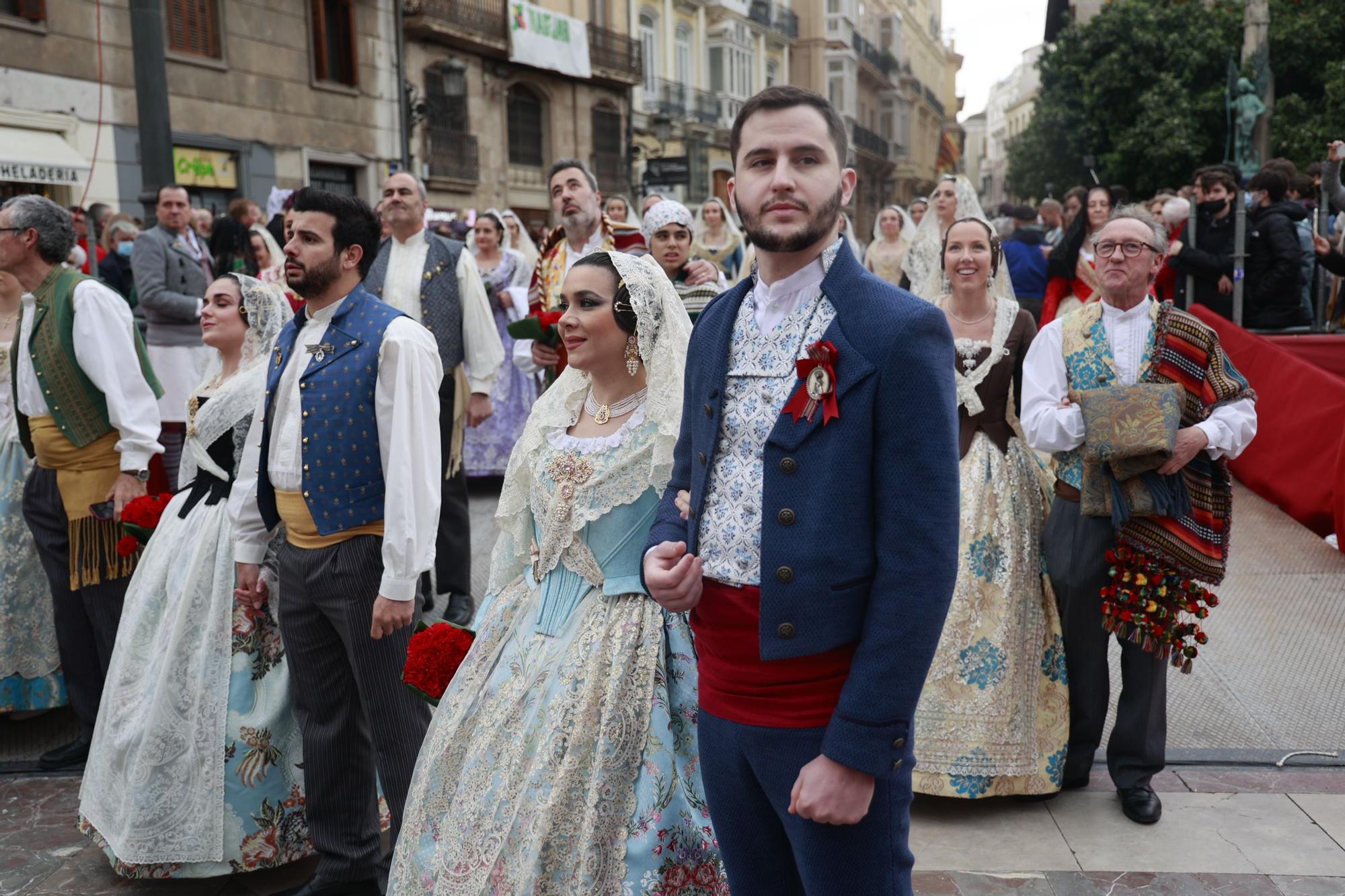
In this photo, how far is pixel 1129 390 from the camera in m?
3.61

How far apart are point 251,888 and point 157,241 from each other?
4.65m

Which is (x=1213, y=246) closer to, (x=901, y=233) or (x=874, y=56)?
(x=901, y=233)

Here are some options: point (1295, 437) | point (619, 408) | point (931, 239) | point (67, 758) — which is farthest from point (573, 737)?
point (1295, 437)

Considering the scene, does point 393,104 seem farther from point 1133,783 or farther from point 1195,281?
point 1133,783

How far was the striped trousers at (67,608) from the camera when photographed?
4492mm

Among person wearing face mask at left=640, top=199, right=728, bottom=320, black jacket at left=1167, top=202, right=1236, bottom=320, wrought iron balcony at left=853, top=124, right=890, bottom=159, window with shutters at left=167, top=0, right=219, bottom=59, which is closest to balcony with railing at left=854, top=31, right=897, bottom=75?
wrought iron balcony at left=853, top=124, right=890, bottom=159

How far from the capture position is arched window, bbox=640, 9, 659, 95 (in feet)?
102

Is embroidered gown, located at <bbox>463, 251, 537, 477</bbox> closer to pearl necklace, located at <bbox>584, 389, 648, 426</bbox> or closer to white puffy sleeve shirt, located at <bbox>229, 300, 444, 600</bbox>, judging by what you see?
white puffy sleeve shirt, located at <bbox>229, 300, 444, 600</bbox>

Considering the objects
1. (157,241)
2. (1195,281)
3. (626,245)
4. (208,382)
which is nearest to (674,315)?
(208,382)

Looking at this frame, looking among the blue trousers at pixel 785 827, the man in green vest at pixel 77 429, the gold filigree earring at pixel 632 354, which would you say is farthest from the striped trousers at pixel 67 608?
the blue trousers at pixel 785 827

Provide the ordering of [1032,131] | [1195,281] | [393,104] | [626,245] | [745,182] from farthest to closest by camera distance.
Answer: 1. [1032,131]
2. [393,104]
3. [1195,281]
4. [626,245]
5. [745,182]

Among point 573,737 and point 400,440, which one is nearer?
point 573,737

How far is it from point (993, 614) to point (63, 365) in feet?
11.5

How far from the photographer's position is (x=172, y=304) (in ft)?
22.7
